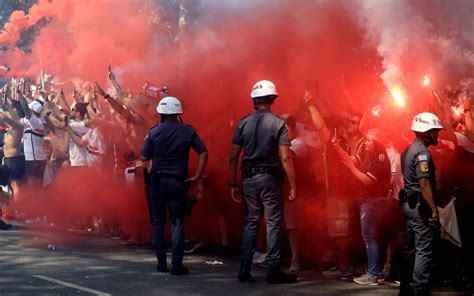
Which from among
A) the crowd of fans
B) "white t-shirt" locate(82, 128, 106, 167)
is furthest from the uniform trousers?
"white t-shirt" locate(82, 128, 106, 167)

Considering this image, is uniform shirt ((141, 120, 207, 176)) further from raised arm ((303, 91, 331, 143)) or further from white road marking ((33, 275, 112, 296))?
white road marking ((33, 275, 112, 296))

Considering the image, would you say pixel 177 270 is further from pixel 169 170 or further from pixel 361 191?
pixel 361 191

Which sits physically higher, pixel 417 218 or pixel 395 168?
pixel 395 168

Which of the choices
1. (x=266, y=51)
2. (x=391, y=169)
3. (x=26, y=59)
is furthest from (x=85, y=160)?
(x=26, y=59)

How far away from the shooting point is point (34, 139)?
13203 millimetres

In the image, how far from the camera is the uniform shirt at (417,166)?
240 inches

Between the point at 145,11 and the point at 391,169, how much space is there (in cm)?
907

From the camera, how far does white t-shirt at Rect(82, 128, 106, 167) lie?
37.5 feet

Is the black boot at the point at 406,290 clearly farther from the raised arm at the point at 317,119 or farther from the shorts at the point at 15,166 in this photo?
the shorts at the point at 15,166

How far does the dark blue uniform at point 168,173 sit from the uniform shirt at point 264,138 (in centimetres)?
84

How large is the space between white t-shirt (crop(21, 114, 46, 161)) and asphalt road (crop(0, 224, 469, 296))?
147 inches

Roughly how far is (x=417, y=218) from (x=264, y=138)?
1.76 metres

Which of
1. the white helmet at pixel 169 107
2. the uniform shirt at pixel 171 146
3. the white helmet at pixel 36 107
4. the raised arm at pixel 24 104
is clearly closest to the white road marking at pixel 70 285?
the uniform shirt at pixel 171 146

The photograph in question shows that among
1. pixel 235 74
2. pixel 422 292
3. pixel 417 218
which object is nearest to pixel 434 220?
pixel 417 218
